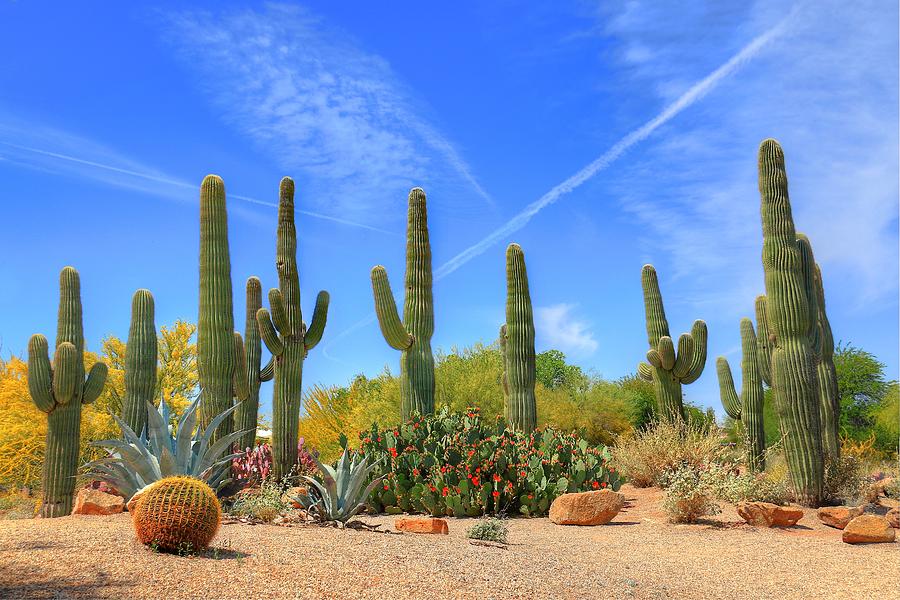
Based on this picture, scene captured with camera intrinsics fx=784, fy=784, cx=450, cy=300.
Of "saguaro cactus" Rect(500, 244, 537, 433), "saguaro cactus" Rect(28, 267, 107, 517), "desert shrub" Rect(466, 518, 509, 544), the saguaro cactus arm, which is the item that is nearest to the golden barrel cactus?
"desert shrub" Rect(466, 518, 509, 544)

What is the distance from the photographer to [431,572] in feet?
21.6

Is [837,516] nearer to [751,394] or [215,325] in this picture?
[751,394]

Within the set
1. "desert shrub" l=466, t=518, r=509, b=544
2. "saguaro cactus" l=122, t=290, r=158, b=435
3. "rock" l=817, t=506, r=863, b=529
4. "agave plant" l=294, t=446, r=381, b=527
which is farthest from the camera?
"saguaro cactus" l=122, t=290, r=158, b=435

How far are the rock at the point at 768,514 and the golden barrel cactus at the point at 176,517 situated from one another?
7919 mm

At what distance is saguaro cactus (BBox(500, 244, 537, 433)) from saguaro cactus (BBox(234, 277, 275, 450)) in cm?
477

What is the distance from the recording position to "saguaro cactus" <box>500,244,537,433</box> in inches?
607

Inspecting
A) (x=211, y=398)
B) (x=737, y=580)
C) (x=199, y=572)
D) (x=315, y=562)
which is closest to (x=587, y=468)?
(x=737, y=580)

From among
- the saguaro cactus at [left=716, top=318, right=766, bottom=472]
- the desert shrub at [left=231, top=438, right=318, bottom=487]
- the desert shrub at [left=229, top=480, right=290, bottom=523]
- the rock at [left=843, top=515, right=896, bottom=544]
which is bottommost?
the rock at [left=843, top=515, right=896, bottom=544]

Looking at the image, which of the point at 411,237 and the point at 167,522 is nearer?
the point at 167,522

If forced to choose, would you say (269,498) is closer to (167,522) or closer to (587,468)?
(167,522)

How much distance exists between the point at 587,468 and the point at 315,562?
285 inches

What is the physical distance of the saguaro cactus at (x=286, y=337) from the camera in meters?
14.1

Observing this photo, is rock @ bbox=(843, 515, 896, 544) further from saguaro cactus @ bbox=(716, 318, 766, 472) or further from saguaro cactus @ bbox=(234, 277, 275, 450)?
saguaro cactus @ bbox=(234, 277, 275, 450)

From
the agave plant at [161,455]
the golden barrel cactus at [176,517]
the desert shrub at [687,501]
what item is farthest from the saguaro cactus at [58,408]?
the desert shrub at [687,501]
